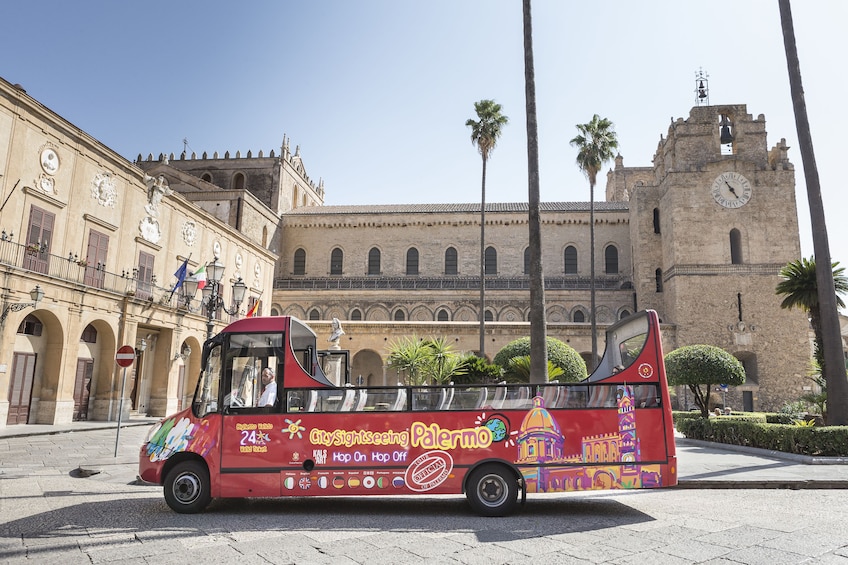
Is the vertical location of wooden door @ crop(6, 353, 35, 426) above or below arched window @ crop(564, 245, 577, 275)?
below

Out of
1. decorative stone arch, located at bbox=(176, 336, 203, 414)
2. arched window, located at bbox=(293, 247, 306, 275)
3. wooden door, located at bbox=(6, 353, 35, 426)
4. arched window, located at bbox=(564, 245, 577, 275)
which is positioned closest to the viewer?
wooden door, located at bbox=(6, 353, 35, 426)

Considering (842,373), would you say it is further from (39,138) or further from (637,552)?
(39,138)

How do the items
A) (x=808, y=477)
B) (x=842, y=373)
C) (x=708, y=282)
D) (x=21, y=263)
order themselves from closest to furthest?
(x=808, y=477) < (x=842, y=373) < (x=21, y=263) < (x=708, y=282)

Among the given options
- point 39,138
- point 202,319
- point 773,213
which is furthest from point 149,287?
point 773,213

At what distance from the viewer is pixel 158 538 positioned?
19.5 ft

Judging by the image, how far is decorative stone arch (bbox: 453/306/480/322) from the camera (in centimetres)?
4069

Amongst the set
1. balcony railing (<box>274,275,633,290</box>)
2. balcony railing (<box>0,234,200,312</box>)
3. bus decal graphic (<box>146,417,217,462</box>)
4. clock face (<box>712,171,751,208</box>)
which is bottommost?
bus decal graphic (<box>146,417,217,462</box>)

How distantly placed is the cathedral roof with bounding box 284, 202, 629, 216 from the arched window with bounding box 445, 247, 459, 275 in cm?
303

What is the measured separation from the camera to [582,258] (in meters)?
43.6

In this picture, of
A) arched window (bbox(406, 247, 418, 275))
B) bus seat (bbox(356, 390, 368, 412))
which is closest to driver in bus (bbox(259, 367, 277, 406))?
bus seat (bbox(356, 390, 368, 412))

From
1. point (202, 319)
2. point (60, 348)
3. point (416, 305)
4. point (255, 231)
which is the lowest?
point (60, 348)

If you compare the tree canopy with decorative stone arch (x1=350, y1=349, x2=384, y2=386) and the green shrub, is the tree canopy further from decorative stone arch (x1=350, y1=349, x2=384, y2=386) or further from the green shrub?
decorative stone arch (x1=350, y1=349, x2=384, y2=386)

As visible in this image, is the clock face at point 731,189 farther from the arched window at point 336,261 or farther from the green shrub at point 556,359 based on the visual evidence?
the arched window at point 336,261

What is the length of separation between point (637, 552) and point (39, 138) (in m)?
20.8
